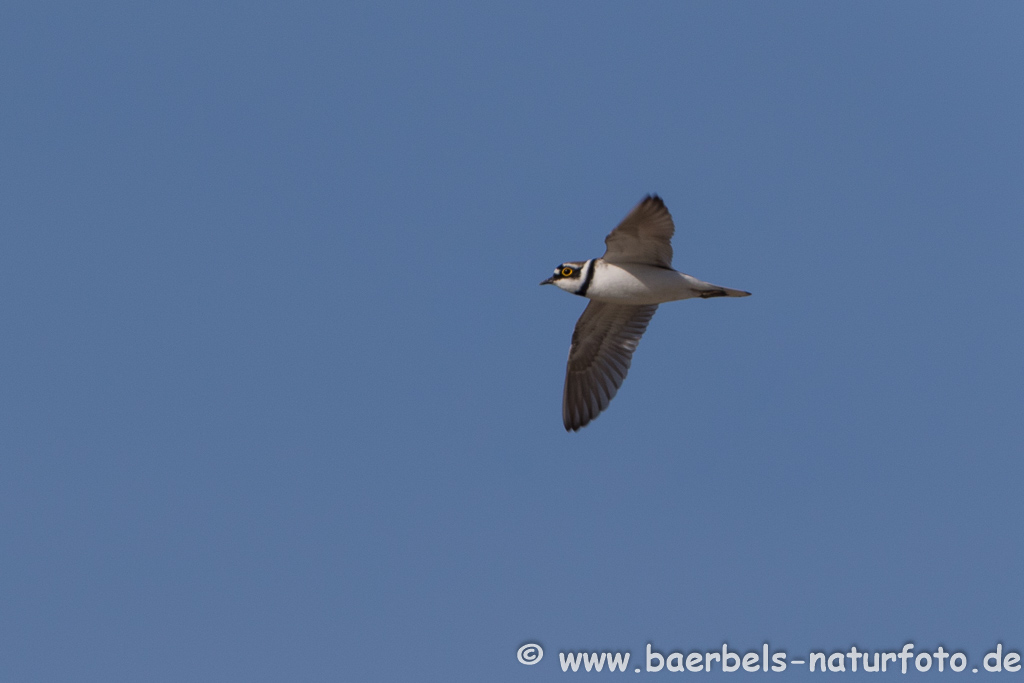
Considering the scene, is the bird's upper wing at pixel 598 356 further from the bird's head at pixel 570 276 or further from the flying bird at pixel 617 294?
the bird's head at pixel 570 276

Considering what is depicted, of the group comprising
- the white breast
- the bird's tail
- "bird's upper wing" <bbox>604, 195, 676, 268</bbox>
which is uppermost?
"bird's upper wing" <bbox>604, 195, 676, 268</bbox>

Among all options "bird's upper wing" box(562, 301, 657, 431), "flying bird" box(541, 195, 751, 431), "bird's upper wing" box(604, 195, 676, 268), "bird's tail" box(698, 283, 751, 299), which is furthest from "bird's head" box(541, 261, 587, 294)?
"bird's tail" box(698, 283, 751, 299)

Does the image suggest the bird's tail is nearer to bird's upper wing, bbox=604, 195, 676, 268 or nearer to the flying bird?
the flying bird

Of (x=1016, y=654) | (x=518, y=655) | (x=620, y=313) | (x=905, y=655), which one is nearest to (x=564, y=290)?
(x=620, y=313)

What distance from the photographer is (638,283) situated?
52.5 feet

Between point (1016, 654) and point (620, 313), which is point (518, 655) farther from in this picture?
point (1016, 654)

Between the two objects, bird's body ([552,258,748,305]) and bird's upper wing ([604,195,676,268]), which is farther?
bird's body ([552,258,748,305])

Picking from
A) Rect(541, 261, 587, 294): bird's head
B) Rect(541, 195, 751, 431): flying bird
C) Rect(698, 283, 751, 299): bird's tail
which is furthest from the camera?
Rect(541, 261, 587, 294): bird's head

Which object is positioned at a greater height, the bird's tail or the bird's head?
the bird's head

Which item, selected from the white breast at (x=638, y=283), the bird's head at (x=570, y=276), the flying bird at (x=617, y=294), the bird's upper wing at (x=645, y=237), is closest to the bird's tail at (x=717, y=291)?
the flying bird at (x=617, y=294)

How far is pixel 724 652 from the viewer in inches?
591

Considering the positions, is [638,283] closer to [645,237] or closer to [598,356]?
[645,237]

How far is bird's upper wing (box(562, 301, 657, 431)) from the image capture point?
18047 millimetres

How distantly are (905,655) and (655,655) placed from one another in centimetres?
328
